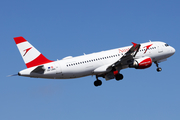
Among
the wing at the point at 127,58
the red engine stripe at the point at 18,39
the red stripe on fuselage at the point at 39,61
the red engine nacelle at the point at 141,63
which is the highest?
the red engine stripe at the point at 18,39

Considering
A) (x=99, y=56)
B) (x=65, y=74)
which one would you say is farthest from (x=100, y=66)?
(x=65, y=74)

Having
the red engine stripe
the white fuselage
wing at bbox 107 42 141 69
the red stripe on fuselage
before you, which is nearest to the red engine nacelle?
wing at bbox 107 42 141 69

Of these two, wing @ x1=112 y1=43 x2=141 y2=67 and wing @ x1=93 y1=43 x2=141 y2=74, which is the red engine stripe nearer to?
wing @ x1=93 y1=43 x2=141 y2=74

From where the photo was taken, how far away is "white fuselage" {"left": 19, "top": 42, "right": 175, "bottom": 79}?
56000 mm

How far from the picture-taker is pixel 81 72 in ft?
191

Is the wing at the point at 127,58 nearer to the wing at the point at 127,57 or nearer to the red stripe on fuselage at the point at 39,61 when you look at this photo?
the wing at the point at 127,57

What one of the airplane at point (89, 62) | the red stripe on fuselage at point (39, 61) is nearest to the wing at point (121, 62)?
the airplane at point (89, 62)

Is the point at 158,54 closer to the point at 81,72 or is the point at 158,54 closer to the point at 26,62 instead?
the point at 81,72

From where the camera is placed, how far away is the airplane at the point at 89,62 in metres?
56.0

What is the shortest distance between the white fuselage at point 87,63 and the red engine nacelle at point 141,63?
7.36 feet

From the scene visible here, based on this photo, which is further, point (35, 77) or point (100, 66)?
point (100, 66)

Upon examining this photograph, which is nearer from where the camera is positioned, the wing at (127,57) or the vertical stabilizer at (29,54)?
the vertical stabilizer at (29,54)

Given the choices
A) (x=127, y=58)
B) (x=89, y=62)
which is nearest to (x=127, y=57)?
(x=127, y=58)

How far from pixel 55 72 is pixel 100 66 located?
330 inches
